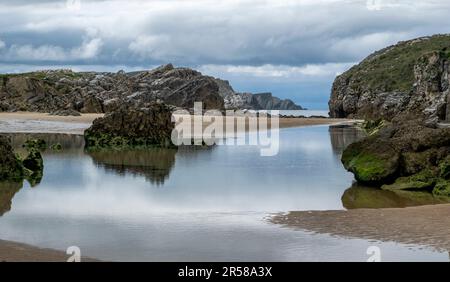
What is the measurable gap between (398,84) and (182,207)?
114 meters

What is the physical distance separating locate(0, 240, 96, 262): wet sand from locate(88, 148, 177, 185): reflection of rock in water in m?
12.9

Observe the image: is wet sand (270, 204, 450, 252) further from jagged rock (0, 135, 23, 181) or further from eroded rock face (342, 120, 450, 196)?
jagged rock (0, 135, 23, 181)

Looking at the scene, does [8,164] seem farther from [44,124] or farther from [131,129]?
[44,124]

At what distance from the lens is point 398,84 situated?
12988 centimetres

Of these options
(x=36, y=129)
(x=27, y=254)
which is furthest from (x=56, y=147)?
(x=27, y=254)

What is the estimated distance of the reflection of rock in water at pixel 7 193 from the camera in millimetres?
21656

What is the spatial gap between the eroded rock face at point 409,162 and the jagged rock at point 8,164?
14045 mm

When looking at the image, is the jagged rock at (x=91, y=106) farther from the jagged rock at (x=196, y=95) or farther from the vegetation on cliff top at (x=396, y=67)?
the vegetation on cliff top at (x=396, y=67)

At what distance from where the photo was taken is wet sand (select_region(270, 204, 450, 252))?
17.1 m
